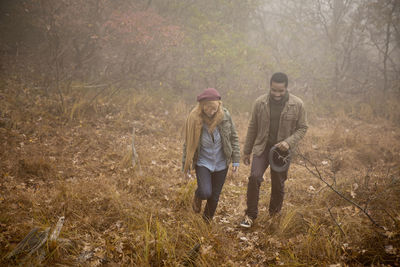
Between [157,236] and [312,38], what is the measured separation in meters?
15.7

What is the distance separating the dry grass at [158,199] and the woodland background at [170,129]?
0.09 ft

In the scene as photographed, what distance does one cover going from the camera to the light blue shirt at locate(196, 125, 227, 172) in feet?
12.4

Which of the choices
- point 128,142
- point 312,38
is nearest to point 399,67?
point 312,38

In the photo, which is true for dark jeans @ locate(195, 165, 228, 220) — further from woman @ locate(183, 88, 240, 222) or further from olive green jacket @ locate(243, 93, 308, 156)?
olive green jacket @ locate(243, 93, 308, 156)

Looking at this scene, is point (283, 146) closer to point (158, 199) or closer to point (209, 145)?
point (209, 145)

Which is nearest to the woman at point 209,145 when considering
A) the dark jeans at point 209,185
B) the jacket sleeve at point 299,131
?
the dark jeans at point 209,185

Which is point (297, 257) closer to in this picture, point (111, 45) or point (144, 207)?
point (144, 207)

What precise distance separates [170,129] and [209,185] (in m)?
6.00

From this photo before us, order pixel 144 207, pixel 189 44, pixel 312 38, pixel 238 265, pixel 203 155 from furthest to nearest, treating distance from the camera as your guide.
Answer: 1. pixel 312 38
2. pixel 189 44
3. pixel 144 207
4. pixel 203 155
5. pixel 238 265

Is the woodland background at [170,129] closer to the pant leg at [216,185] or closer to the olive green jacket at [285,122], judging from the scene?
the pant leg at [216,185]

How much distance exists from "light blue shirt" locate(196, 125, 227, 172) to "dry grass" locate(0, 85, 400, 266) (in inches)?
31.9

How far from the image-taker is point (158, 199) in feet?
16.7

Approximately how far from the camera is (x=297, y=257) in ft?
10.6

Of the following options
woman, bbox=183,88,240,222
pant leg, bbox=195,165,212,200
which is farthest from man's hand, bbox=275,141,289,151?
pant leg, bbox=195,165,212,200
